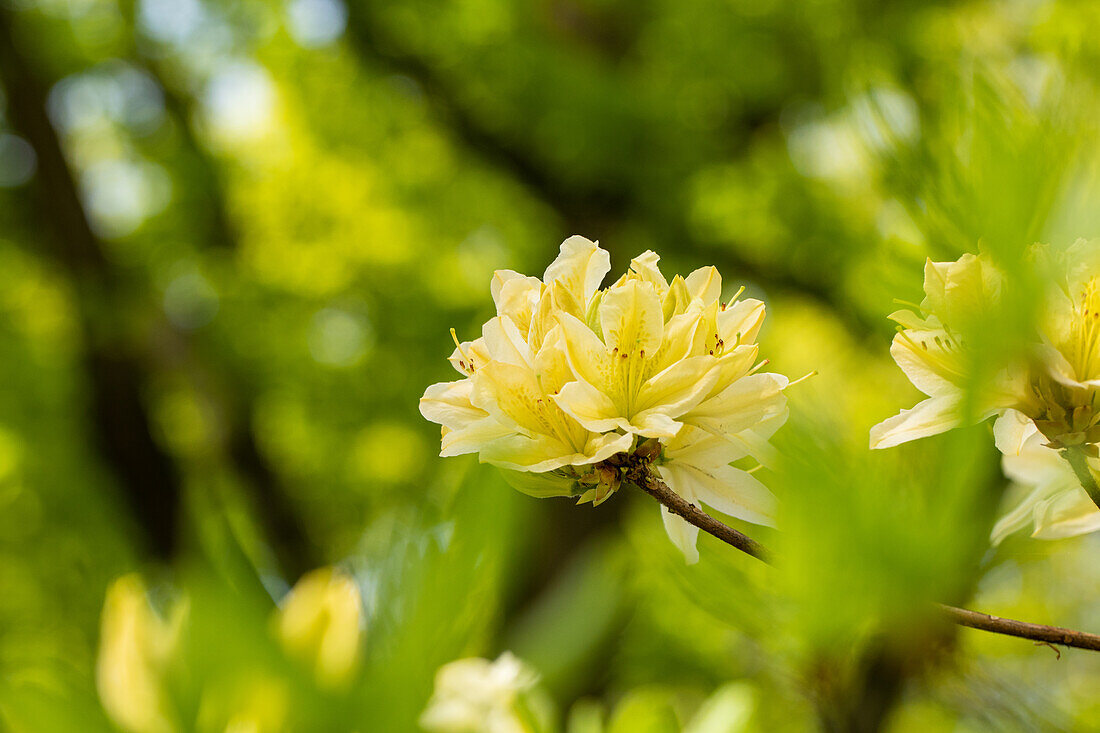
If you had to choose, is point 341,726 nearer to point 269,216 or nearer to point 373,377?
point 373,377

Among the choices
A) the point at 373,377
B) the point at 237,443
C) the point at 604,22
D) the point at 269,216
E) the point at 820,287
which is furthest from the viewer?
the point at 269,216

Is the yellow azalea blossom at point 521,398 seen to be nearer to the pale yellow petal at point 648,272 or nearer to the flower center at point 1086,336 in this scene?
the pale yellow petal at point 648,272

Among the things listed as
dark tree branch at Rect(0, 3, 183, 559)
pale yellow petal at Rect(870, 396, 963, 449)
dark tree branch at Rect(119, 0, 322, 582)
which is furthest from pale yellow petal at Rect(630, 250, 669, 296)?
dark tree branch at Rect(0, 3, 183, 559)

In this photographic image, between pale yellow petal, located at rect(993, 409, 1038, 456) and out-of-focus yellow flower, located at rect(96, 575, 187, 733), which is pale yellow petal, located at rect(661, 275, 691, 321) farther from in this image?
out-of-focus yellow flower, located at rect(96, 575, 187, 733)

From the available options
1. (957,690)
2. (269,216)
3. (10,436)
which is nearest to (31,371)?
(10,436)

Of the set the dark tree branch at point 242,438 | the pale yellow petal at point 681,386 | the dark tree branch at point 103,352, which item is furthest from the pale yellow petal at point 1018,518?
the dark tree branch at point 103,352
